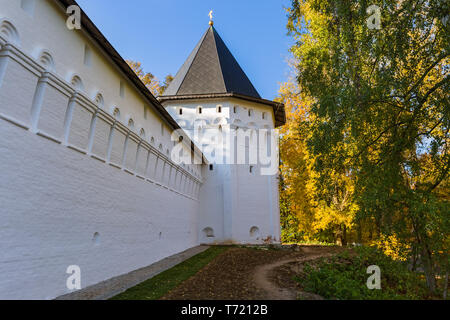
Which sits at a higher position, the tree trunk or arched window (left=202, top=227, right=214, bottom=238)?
arched window (left=202, top=227, right=214, bottom=238)

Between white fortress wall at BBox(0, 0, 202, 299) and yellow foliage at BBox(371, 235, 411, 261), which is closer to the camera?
white fortress wall at BBox(0, 0, 202, 299)

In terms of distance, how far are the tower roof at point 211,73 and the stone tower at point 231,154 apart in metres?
0.07

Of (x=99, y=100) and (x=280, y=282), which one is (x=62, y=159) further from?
(x=280, y=282)

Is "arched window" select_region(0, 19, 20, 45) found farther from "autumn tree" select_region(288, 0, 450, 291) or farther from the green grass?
"autumn tree" select_region(288, 0, 450, 291)

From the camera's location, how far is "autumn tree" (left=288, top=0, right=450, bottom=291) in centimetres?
618

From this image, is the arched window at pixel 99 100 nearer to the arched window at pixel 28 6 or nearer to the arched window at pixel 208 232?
the arched window at pixel 28 6

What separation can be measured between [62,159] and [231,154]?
1404 centimetres

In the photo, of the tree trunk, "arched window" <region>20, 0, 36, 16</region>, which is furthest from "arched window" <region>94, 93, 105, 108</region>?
the tree trunk

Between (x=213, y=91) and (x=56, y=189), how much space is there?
50.8 feet

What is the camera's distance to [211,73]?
21.3 m

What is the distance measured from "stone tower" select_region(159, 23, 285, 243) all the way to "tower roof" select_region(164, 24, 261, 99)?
70 mm

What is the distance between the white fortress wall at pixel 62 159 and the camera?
4.51 meters

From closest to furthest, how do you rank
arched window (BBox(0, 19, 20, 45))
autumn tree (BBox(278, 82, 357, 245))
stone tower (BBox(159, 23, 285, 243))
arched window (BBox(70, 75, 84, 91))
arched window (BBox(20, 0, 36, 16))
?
1. arched window (BBox(0, 19, 20, 45))
2. arched window (BBox(20, 0, 36, 16))
3. arched window (BBox(70, 75, 84, 91))
4. autumn tree (BBox(278, 82, 357, 245))
5. stone tower (BBox(159, 23, 285, 243))

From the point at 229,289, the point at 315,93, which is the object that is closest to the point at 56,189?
the point at 229,289
